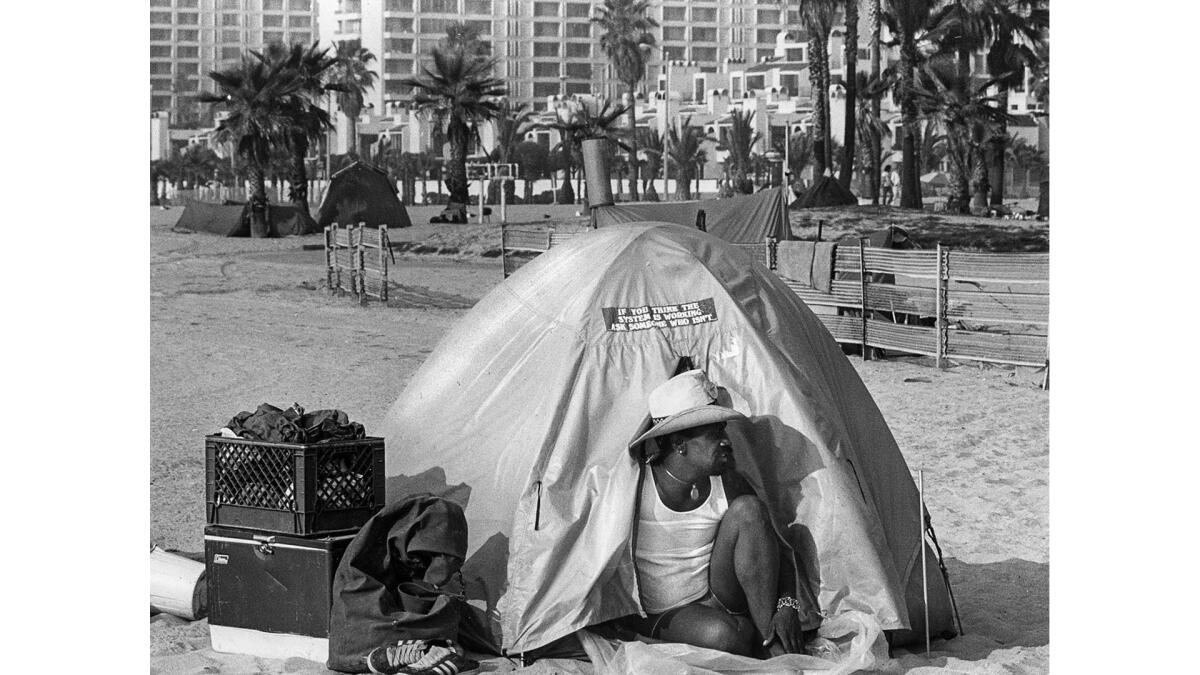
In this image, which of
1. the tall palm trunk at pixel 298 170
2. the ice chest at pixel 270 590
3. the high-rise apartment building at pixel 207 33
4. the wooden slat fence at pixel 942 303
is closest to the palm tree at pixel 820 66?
the tall palm trunk at pixel 298 170

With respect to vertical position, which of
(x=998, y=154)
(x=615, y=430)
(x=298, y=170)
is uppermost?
(x=998, y=154)

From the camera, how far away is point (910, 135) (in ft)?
142

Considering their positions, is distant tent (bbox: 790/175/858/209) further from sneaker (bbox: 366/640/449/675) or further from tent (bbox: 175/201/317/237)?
sneaker (bbox: 366/640/449/675)

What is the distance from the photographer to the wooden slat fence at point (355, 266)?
69.3 feet

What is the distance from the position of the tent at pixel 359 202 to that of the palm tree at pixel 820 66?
12955 millimetres

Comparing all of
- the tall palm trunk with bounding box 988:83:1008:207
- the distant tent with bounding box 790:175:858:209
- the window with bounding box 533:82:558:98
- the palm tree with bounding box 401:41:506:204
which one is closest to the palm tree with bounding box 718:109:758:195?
the palm tree with bounding box 401:41:506:204

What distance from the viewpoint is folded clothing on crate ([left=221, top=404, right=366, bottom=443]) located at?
509 cm

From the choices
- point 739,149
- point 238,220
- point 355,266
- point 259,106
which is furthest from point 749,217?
point 739,149

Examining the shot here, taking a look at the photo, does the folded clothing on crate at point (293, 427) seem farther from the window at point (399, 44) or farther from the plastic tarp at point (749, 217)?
the window at point (399, 44)

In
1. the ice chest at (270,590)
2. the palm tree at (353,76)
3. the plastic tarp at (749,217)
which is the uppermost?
the palm tree at (353,76)

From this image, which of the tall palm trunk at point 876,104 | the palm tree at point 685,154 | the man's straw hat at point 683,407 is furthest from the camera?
the palm tree at point 685,154

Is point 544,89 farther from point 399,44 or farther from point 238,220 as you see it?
point 238,220

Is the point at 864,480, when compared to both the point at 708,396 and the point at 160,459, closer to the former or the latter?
the point at 708,396

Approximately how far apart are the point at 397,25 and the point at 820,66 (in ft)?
221
